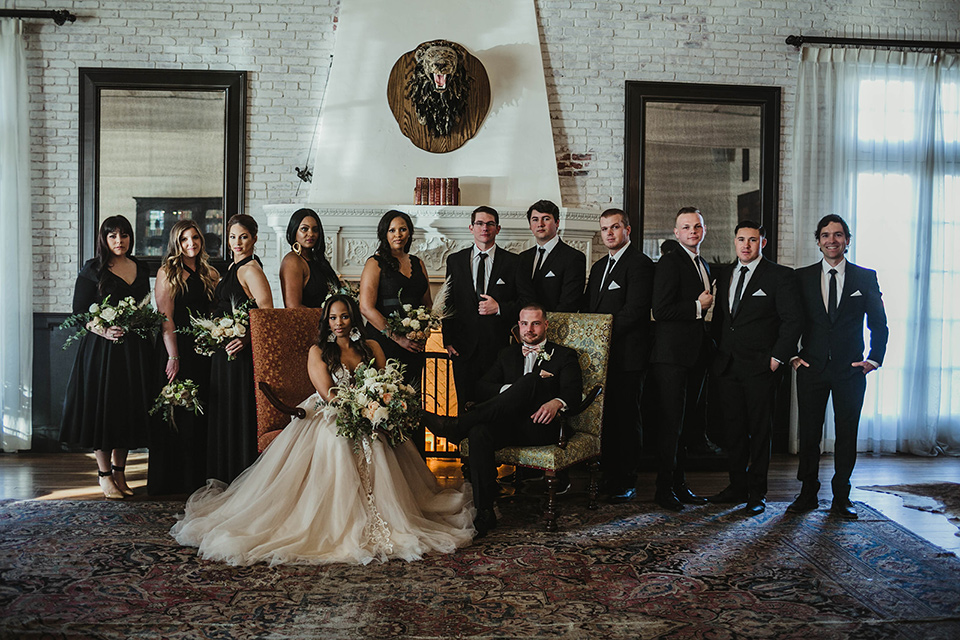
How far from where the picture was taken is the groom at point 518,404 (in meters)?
4.05

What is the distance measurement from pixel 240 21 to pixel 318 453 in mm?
4254

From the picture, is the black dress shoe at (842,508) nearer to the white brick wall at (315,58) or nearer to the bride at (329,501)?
the bride at (329,501)

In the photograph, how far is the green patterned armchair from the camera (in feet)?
13.4

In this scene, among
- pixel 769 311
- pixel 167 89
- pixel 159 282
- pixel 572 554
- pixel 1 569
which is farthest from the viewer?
pixel 167 89

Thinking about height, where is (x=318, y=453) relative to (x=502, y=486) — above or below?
above

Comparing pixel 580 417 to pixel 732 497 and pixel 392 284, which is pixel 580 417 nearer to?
pixel 732 497

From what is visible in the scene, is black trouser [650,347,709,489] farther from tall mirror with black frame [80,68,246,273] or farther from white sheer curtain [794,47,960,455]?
tall mirror with black frame [80,68,246,273]

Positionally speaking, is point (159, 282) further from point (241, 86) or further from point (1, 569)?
point (241, 86)

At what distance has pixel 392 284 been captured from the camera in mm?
4746

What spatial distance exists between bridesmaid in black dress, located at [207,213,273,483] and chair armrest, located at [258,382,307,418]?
45cm

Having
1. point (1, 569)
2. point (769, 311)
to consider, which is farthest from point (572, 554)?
point (1, 569)

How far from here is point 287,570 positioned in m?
3.42

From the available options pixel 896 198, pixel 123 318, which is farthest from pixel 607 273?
pixel 896 198

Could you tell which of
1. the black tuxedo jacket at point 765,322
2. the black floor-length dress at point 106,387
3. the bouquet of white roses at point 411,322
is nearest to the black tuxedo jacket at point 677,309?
the black tuxedo jacket at point 765,322
